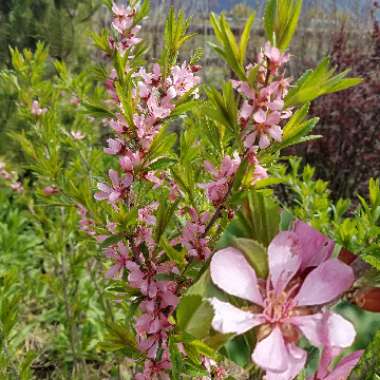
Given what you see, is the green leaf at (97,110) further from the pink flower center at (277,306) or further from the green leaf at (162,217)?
the pink flower center at (277,306)

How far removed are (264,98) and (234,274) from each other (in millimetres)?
274

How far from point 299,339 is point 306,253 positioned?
6 centimetres

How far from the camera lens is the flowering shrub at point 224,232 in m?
0.30

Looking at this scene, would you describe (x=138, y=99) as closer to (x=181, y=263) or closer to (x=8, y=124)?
(x=181, y=263)

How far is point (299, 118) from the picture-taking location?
2.01ft

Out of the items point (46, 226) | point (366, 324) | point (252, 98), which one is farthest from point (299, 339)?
point (46, 226)

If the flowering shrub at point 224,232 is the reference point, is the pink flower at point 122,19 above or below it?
above

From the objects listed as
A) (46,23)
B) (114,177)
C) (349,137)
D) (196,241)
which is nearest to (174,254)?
(196,241)

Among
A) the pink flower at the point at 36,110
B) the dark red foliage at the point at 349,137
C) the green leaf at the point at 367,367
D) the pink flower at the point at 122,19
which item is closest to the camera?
the green leaf at the point at 367,367

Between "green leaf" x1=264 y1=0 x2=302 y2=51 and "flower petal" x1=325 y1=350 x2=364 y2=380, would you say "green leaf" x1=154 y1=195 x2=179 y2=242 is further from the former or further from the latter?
"flower petal" x1=325 y1=350 x2=364 y2=380

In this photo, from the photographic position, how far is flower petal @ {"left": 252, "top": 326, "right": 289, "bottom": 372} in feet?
0.92

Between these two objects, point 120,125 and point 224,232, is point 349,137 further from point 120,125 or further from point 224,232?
point 224,232

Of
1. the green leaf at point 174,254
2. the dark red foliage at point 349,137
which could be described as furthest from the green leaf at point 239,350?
the dark red foliage at point 349,137

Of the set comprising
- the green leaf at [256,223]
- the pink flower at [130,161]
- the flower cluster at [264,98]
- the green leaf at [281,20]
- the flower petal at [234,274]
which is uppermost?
the green leaf at [281,20]
